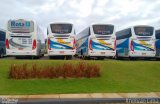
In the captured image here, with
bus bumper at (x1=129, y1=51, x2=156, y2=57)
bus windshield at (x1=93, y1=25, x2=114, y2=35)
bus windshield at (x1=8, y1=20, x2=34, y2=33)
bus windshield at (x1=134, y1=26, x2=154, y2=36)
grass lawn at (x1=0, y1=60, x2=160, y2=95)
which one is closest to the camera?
grass lawn at (x1=0, y1=60, x2=160, y2=95)

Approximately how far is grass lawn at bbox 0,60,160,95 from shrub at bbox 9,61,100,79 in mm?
402

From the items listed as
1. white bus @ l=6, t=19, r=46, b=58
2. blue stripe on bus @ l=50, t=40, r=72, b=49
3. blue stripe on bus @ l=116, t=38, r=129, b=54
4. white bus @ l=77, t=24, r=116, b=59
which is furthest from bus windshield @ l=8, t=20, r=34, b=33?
blue stripe on bus @ l=116, t=38, r=129, b=54

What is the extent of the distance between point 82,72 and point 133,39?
573 inches

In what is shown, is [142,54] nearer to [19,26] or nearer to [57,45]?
[57,45]

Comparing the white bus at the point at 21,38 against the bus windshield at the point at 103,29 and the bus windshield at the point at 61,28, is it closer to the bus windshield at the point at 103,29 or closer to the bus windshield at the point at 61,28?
the bus windshield at the point at 61,28

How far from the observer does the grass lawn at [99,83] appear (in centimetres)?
1388

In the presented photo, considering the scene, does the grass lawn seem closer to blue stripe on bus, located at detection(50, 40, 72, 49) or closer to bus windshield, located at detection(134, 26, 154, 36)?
blue stripe on bus, located at detection(50, 40, 72, 49)

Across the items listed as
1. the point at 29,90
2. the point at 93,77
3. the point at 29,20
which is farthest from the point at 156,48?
the point at 29,90

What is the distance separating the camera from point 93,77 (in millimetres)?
16312

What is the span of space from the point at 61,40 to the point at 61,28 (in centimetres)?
112

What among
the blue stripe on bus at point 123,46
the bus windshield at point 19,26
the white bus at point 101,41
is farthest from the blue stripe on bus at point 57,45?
the blue stripe on bus at point 123,46

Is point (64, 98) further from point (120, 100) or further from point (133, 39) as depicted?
point (133, 39)


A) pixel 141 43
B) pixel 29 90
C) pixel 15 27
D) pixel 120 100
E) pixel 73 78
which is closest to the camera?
pixel 120 100

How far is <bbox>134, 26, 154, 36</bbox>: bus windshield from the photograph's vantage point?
30.0m
